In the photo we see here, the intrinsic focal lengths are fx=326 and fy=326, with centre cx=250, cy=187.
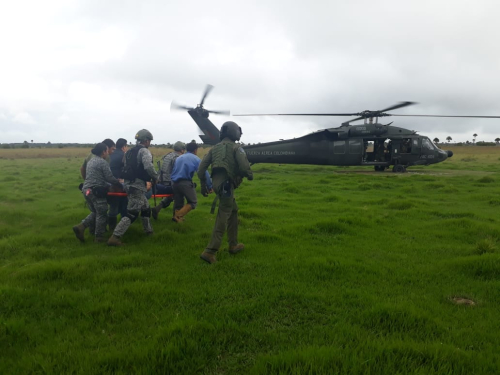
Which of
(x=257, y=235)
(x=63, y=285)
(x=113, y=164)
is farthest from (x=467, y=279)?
(x=113, y=164)

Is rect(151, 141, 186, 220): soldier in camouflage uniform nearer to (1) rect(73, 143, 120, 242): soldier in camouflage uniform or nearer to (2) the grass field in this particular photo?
(2) the grass field

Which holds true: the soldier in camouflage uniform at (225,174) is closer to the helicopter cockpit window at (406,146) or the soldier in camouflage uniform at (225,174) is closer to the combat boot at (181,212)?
the combat boot at (181,212)

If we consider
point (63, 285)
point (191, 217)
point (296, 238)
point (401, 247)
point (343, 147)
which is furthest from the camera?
point (343, 147)

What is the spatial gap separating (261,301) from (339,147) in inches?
700

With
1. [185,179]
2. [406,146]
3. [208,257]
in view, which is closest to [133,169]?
[185,179]

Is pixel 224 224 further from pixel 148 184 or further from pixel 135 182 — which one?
pixel 135 182

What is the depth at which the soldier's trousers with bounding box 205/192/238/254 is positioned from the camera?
5.21 metres

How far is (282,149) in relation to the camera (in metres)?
20.5

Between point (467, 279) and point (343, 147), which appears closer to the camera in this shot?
point (467, 279)

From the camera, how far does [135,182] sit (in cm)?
629

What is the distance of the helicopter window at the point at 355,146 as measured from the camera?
20156 millimetres

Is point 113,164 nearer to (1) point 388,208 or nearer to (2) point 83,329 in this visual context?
(2) point 83,329

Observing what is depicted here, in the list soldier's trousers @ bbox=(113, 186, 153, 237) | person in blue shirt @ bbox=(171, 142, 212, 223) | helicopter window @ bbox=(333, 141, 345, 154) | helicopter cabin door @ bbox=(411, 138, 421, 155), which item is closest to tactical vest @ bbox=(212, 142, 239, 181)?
soldier's trousers @ bbox=(113, 186, 153, 237)

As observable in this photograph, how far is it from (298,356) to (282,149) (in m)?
18.2
